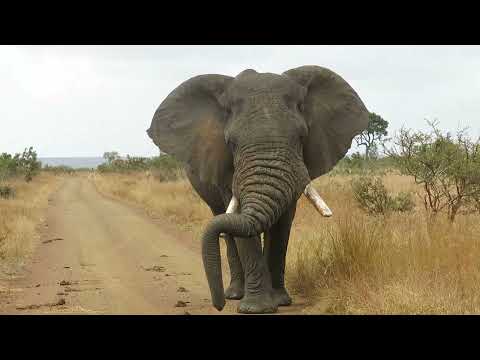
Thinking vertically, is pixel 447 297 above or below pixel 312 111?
below

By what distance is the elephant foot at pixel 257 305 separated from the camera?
22.5 feet

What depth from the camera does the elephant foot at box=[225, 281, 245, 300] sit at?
318 inches

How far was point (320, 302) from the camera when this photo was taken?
7242 millimetres

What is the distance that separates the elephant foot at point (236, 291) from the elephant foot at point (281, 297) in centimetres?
75

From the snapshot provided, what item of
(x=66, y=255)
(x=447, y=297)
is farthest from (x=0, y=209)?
(x=447, y=297)

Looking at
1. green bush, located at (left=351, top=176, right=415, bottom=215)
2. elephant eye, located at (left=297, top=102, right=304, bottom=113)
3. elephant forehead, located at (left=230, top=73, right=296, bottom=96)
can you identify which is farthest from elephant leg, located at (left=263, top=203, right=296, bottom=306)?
green bush, located at (left=351, top=176, right=415, bottom=215)

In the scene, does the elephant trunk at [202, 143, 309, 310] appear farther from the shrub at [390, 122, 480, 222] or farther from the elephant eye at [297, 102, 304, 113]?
the shrub at [390, 122, 480, 222]

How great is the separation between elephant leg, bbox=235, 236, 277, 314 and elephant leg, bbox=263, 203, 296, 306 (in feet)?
1.26

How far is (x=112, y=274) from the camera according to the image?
9.80 m
